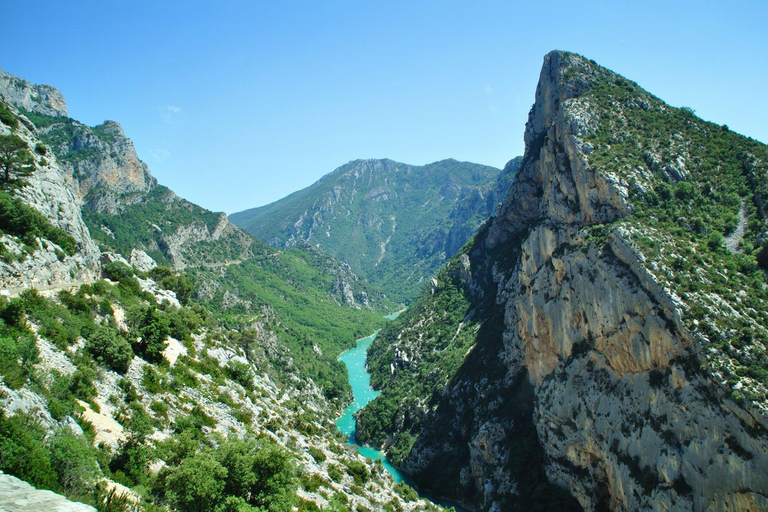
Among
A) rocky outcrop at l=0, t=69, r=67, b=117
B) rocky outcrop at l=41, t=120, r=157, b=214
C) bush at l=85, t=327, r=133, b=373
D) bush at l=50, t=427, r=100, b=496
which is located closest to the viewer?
bush at l=50, t=427, r=100, b=496

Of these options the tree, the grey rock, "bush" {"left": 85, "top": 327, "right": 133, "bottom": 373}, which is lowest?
"bush" {"left": 85, "top": 327, "right": 133, "bottom": 373}

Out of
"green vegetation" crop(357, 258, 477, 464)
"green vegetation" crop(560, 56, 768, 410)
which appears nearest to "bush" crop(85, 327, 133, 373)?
"green vegetation" crop(560, 56, 768, 410)

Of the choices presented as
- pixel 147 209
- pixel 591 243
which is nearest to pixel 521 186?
→ pixel 591 243

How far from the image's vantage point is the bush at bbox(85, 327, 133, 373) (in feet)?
72.1

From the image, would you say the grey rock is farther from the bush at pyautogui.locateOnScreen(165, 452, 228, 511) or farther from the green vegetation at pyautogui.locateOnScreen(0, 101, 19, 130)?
the bush at pyautogui.locateOnScreen(165, 452, 228, 511)

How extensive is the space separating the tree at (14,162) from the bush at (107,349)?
2071 centimetres

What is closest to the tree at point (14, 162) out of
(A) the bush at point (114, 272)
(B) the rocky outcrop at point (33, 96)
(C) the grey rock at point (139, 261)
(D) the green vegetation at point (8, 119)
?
(D) the green vegetation at point (8, 119)

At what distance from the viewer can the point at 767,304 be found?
32.5 m

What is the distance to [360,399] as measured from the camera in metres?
101

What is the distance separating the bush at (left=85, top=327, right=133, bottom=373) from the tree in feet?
67.9

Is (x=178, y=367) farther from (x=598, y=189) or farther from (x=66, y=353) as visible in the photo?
(x=598, y=189)

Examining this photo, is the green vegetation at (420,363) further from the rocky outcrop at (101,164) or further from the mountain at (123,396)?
the rocky outcrop at (101,164)

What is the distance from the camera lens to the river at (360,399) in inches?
2613

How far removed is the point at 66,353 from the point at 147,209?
129 metres
